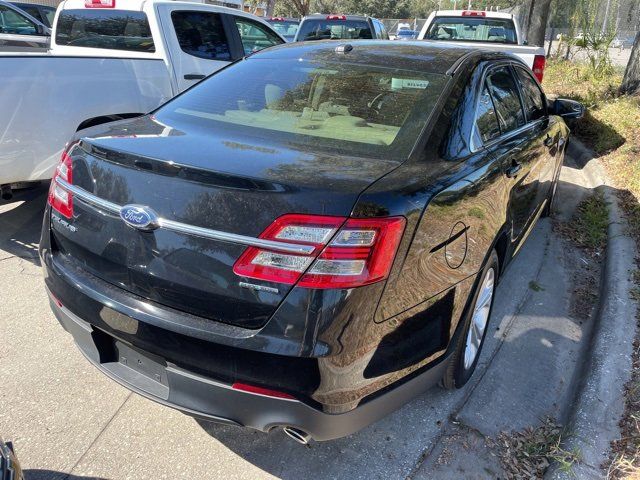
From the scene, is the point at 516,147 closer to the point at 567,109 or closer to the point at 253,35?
the point at 567,109

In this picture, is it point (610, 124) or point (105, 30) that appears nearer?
point (105, 30)

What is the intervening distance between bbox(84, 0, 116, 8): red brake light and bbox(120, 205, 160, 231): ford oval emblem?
4.54 metres

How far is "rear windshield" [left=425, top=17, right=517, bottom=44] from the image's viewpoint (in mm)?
9992

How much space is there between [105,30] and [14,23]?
227 inches

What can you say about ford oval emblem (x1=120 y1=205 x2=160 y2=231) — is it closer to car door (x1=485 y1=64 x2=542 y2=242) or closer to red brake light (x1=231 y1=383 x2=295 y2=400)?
red brake light (x1=231 y1=383 x2=295 y2=400)

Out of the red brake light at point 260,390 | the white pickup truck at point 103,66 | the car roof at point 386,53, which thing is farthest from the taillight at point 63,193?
the white pickup truck at point 103,66

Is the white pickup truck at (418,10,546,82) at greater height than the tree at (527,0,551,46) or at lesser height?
greater

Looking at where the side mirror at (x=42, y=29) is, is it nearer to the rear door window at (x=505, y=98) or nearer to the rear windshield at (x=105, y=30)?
the rear windshield at (x=105, y=30)

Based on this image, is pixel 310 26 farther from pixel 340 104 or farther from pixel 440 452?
pixel 440 452

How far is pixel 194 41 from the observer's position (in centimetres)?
567

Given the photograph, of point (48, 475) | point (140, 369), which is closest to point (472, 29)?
point (140, 369)

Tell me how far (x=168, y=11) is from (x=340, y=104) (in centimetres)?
359

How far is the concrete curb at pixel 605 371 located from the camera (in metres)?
2.52

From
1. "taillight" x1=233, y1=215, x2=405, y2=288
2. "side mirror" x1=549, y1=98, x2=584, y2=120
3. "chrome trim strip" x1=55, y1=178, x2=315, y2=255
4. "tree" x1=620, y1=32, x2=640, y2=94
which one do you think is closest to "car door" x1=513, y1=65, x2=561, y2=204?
"side mirror" x1=549, y1=98, x2=584, y2=120
